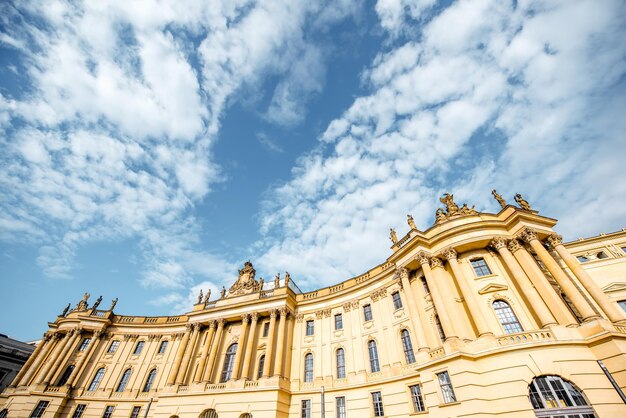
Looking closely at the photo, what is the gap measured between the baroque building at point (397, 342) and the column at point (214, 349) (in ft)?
0.50

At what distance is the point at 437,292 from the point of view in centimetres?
2055

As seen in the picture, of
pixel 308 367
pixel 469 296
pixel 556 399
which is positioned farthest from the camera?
pixel 308 367

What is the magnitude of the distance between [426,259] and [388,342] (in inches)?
316

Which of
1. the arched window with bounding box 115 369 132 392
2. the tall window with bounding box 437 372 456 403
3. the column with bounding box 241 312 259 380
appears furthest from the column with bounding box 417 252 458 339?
the arched window with bounding box 115 369 132 392

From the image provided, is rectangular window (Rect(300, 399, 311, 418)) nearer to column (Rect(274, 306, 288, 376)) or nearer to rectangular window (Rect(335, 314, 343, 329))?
column (Rect(274, 306, 288, 376))

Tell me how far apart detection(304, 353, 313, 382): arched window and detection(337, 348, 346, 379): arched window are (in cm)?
285

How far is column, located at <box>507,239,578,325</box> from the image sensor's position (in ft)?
56.3

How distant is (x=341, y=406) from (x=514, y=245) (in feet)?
62.6

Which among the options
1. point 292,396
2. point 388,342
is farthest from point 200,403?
point 388,342

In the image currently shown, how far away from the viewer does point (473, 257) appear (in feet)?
72.7

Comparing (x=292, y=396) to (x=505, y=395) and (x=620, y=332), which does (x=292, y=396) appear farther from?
(x=620, y=332)

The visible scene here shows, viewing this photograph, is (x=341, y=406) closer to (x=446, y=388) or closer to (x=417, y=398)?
(x=417, y=398)

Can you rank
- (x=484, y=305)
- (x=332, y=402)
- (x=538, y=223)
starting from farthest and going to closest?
(x=332, y=402)
(x=538, y=223)
(x=484, y=305)

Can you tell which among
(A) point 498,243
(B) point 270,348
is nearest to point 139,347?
(B) point 270,348
